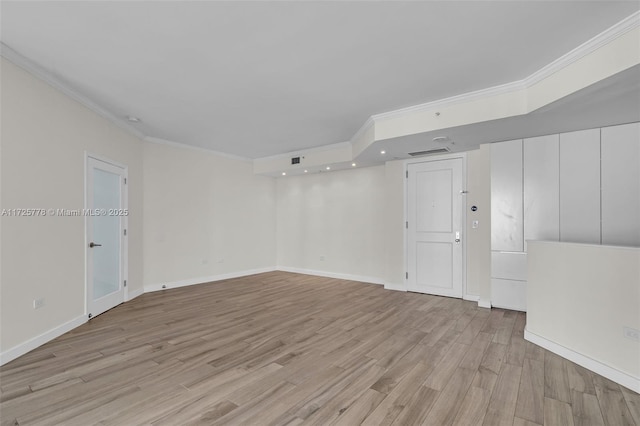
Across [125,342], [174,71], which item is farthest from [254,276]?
[174,71]

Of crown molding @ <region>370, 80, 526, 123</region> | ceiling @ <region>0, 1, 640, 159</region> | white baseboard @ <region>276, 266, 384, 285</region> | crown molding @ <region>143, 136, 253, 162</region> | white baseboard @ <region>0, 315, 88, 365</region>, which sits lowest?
white baseboard @ <region>276, 266, 384, 285</region>

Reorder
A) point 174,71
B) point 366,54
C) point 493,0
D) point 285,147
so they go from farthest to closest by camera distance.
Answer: point 285,147, point 174,71, point 366,54, point 493,0

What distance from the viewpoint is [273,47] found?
2748 millimetres

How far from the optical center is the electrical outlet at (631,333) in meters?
2.43

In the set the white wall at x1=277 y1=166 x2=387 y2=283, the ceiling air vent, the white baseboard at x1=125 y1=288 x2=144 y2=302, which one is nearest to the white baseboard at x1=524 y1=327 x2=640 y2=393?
the ceiling air vent

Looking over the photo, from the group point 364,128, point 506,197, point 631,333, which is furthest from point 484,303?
point 364,128

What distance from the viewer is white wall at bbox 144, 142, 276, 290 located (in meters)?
5.77

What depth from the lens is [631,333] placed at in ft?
8.10

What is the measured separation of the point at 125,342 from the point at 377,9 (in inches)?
Answer: 163

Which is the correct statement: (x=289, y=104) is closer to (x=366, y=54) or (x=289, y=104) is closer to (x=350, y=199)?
(x=366, y=54)

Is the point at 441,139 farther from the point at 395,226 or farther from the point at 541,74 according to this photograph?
the point at 395,226

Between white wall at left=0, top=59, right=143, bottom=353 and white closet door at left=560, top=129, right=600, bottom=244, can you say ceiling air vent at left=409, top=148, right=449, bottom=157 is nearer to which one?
white closet door at left=560, top=129, right=600, bottom=244

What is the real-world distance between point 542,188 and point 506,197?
47 cm

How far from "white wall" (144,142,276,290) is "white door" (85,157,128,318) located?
0.74 meters
